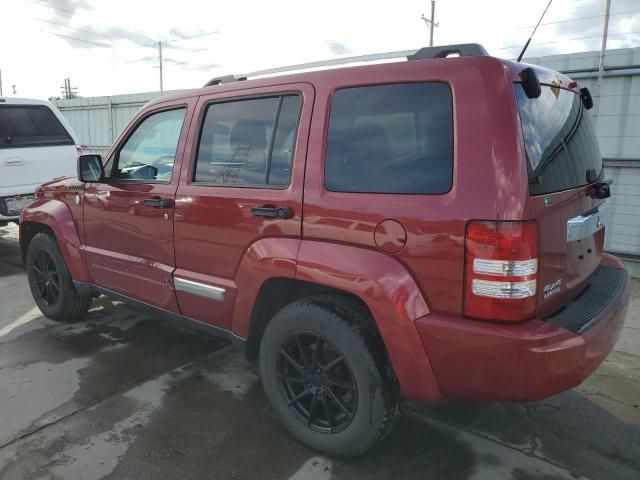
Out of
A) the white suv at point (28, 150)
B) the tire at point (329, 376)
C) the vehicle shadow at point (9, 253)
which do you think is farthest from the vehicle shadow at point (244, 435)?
the white suv at point (28, 150)

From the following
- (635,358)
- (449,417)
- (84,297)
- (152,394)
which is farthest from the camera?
(84,297)

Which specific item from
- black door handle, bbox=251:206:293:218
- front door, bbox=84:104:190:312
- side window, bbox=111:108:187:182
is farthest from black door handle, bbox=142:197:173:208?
black door handle, bbox=251:206:293:218

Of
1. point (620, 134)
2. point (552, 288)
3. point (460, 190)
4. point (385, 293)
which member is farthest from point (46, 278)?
point (620, 134)

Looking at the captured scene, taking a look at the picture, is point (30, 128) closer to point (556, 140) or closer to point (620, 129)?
point (556, 140)

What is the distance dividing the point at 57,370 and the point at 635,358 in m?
4.20

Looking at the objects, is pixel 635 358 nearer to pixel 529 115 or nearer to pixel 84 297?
pixel 529 115

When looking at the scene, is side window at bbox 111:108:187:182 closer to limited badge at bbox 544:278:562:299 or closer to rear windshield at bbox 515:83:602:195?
rear windshield at bbox 515:83:602:195

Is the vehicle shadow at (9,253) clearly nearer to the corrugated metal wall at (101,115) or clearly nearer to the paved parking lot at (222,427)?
the paved parking lot at (222,427)

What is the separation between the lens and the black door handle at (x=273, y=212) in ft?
7.98

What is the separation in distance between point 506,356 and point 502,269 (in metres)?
0.33

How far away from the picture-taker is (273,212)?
8.11 ft

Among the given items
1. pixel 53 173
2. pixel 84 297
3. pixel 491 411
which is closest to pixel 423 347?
pixel 491 411

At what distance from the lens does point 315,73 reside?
8.10 feet

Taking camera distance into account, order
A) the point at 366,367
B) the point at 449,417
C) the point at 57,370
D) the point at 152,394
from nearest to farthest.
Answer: the point at 366,367 → the point at 449,417 → the point at 152,394 → the point at 57,370
